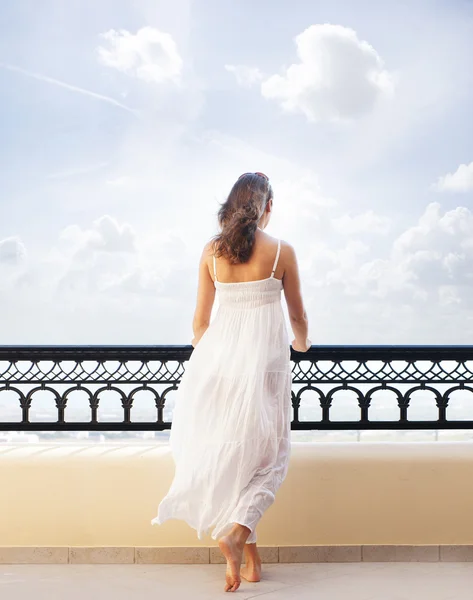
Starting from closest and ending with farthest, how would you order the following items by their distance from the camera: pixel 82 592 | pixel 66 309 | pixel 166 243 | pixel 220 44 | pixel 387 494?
pixel 82 592, pixel 387 494, pixel 220 44, pixel 66 309, pixel 166 243

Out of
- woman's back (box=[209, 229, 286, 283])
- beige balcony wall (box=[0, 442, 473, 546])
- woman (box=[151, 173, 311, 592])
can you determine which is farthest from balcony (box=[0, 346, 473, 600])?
woman's back (box=[209, 229, 286, 283])

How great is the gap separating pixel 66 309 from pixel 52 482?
34.0ft

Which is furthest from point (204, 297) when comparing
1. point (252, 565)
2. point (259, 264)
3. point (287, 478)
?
point (252, 565)

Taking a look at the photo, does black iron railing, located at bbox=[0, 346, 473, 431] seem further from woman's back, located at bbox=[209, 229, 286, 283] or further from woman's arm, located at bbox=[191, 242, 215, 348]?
woman's back, located at bbox=[209, 229, 286, 283]

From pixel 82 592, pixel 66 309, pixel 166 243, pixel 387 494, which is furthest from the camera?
pixel 166 243

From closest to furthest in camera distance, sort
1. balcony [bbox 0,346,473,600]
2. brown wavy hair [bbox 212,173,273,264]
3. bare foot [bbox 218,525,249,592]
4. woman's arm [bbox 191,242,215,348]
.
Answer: bare foot [bbox 218,525,249,592] < brown wavy hair [bbox 212,173,273,264] < woman's arm [bbox 191,242,215,348] < balcony [bbox 0,346,473,600]

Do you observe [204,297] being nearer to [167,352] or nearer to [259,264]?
[259,264]

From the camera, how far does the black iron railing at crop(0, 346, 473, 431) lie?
2.72m

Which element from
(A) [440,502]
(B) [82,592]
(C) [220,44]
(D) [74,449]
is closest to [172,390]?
(D) [74,449]

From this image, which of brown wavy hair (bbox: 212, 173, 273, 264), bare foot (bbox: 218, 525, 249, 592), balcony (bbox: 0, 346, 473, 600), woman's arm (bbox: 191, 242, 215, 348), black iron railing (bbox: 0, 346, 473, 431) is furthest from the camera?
black iron railing (bbox: 0, 346, 473, 431)

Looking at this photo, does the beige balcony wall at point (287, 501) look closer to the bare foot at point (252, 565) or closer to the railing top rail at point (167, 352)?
the bare foot at point (252, 565)

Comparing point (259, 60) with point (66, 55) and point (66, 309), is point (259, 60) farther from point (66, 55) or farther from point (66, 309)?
point (66, 309)

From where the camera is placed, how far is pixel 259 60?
11992 mm

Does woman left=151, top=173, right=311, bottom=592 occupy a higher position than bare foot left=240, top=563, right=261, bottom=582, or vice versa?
woman left=151, top=173, right=311, bottom=592
